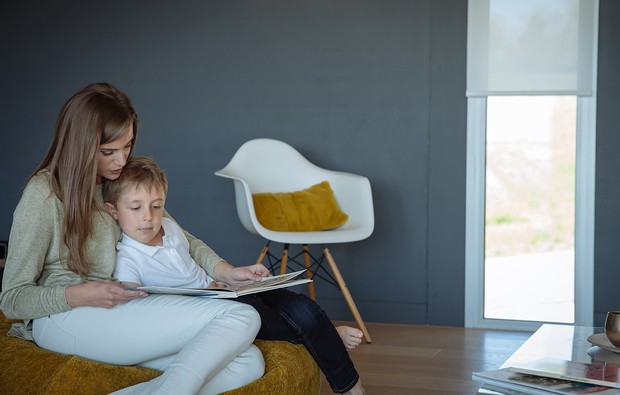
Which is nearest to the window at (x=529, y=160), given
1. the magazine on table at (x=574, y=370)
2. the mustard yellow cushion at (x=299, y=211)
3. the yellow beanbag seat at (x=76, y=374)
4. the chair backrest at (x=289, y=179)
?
the chair backrest at (x=289, y=179)

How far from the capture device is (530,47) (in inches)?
168

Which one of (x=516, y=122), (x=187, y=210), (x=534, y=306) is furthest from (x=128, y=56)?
(x=534, y=306)

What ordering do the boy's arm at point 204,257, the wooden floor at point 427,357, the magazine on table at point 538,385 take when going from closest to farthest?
the magazine on table at point 538,385
the boy's arm at point 204,257
the wooden floor at point 427,357

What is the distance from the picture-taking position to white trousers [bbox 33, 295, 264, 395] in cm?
189

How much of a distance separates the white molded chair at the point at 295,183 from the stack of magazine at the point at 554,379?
211cm

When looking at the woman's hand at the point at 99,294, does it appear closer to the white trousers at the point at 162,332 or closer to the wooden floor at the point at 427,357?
the white trousers at the point at 162,332

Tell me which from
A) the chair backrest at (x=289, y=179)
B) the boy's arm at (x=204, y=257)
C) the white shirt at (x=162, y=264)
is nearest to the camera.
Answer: the white shirt at (x=162, y=264)

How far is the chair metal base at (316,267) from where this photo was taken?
4059 mm

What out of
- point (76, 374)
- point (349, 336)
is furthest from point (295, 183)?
point (76, 374)

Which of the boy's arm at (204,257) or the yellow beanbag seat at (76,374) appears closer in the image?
the yellow beanbag seat at (76,374)

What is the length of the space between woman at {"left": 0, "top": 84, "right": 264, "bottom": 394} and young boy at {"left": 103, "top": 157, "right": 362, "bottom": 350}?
47 mm

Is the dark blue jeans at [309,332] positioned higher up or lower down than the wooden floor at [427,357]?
higher up

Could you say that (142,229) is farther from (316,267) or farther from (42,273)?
(316,267)

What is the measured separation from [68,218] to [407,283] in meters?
2.74
